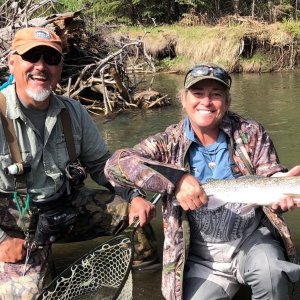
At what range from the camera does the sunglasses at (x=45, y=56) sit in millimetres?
3890

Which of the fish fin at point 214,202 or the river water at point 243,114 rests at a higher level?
the fish fin at point 214,202

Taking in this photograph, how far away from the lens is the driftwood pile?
12219 millimetres

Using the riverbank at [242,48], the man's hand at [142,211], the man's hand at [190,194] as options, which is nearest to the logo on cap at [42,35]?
the man's hand at [142,211]

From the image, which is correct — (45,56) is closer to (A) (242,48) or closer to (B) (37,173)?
(B) (37,173)

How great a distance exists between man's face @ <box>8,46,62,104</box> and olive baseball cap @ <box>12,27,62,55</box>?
4 centimetres

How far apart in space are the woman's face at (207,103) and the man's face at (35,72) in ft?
4.16

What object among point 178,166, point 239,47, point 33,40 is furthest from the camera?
point 239,47

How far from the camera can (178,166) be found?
342 cm

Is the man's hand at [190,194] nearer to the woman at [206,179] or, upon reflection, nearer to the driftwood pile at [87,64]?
the woman at [206,179]

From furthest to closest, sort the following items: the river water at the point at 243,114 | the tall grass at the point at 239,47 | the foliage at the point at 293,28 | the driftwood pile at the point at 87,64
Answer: the foliage at the point at 293,28
the tall grass at the point at 239,47
the driftwood pile at the point at 87,64
the river water at the point at 243,114

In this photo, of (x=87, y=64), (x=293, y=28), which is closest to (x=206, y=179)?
(x=87, y=64)

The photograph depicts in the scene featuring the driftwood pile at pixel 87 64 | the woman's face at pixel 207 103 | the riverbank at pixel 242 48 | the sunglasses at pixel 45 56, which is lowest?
the riverbank at pixel 242 48

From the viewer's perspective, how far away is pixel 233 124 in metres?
3.54

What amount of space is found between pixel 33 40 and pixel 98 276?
6.61 feet
